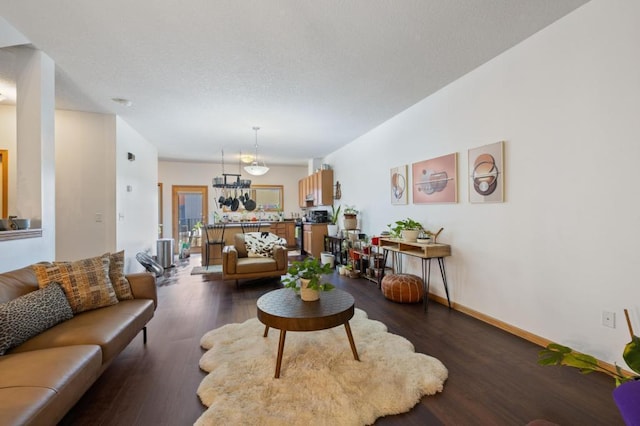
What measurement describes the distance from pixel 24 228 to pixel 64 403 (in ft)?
6.55

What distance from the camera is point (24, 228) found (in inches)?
96.9

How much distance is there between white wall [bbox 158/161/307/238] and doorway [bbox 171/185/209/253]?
134 mm

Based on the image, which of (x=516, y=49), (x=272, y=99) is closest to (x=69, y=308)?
(x=272, y=99)

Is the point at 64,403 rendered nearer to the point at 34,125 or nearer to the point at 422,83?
the point at 34,125

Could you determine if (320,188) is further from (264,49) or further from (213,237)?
(264,49)

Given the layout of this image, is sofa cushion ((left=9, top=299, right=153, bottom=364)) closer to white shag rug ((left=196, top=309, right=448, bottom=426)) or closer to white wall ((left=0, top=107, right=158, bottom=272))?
white shag rug ((left=196, top=309, right=448, bottom=426))

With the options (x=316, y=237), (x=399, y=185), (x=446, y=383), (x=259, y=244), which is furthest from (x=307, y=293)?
(x=316, y=237)

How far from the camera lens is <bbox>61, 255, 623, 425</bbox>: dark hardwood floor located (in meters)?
1.63

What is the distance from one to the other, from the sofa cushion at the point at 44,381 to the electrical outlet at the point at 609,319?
11.4 ft

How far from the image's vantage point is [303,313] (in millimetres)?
2088

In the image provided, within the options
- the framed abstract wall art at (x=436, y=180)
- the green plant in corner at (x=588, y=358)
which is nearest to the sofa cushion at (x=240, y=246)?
the framed abstract wall art at (x=436, y=180)

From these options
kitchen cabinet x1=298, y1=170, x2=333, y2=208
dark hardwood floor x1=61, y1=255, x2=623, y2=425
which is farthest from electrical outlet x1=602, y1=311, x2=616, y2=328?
kitchen cabinet x1=298, y1=170, x2=333, y2=208

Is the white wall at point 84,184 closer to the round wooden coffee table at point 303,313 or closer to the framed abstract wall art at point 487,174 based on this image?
the round wooden coffee table at point 303,313

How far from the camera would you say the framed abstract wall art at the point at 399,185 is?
424 centimetres
